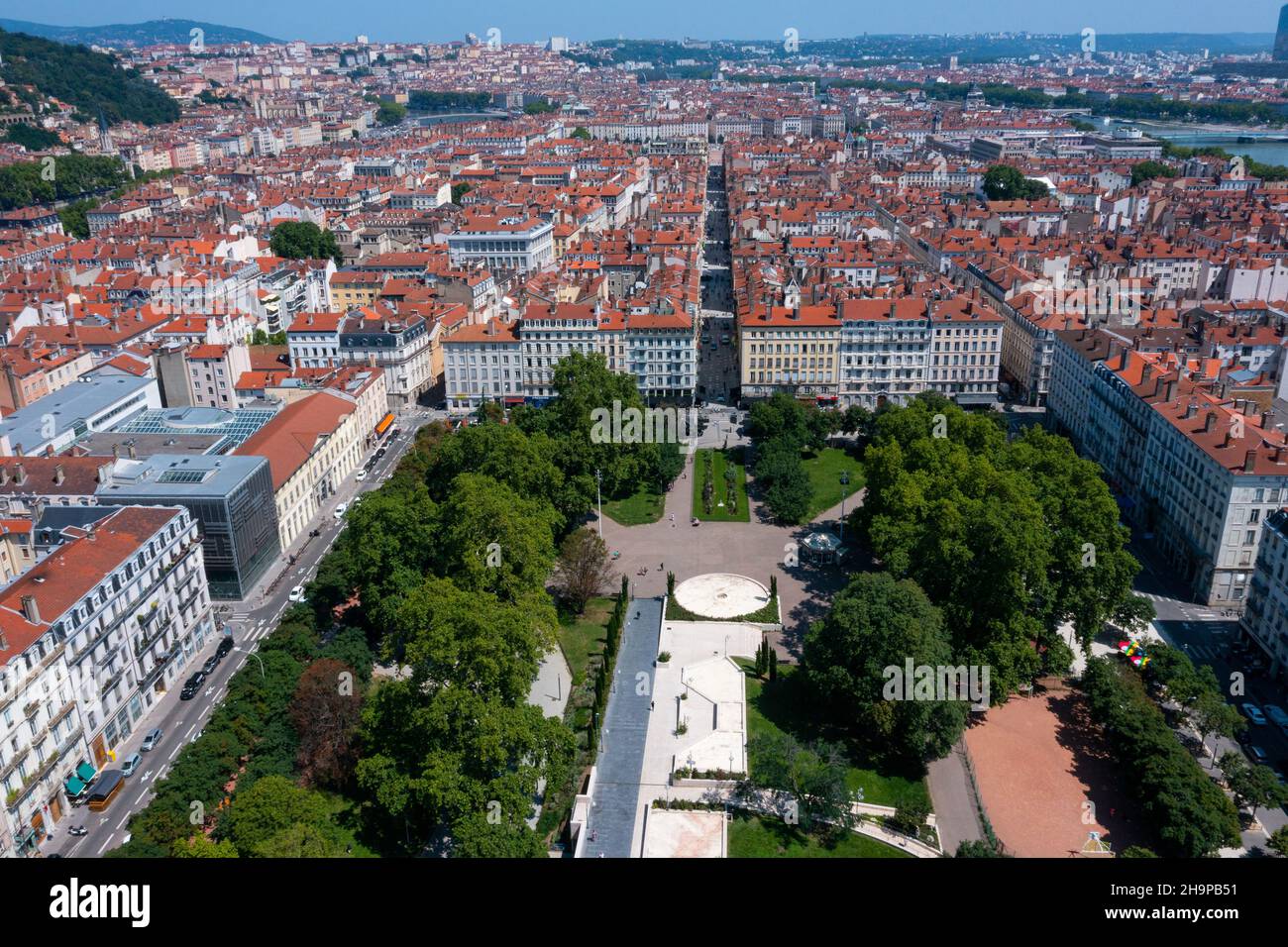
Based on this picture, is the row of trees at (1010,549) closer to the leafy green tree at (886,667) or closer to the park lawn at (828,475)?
the leafy green tree at (886,667)

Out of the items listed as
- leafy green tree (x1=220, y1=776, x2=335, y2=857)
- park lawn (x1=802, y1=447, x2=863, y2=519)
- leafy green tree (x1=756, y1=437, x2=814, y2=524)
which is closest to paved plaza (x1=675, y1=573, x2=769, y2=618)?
leafy green tree (x1=756, y1=437, x2=814, y2=524)

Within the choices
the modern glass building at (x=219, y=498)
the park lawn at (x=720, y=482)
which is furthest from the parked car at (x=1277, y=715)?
the modern glass building at (x=219, y=498)

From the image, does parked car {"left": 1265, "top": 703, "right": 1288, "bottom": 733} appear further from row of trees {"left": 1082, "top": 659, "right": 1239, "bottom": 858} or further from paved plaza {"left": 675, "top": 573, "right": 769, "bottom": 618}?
paved plaza {"left": 675, "top": 573, "right": 769, "bottom": 618}

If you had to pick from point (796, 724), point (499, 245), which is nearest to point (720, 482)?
point (796, 724)

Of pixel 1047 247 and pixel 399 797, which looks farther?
pixel 1047 247

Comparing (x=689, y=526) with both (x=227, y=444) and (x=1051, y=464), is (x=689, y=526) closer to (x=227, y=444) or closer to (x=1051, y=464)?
(x=1051, y=464)

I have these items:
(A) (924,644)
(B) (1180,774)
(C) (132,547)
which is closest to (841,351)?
(A) (924,644)
